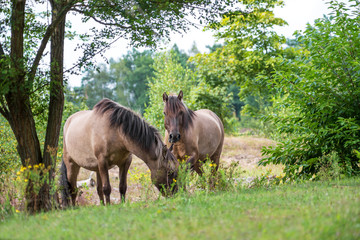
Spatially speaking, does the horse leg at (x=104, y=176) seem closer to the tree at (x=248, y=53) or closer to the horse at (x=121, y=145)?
the horse at (x=121, y=145)

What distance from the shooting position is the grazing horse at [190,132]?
25.4ft

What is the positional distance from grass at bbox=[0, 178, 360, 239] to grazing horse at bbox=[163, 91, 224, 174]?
2.09m

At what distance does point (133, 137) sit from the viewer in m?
6.93

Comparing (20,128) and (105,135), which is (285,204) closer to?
(105,135)

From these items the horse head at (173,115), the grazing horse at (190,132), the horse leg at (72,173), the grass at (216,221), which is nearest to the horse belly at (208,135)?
the grazing horse at (190,132)

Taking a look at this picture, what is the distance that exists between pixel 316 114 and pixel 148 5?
180 inches

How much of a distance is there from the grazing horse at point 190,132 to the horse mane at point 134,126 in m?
0.56

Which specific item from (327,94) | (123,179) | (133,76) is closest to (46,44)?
(123,179)

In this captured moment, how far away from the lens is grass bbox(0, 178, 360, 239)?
3.27m

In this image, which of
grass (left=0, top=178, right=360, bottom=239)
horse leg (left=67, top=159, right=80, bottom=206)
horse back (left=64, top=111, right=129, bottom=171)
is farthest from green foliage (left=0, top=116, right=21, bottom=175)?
grass (left=0, top=178, right=360, bottom=239)

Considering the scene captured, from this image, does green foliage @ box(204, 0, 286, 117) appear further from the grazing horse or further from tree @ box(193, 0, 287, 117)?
the grazing horse

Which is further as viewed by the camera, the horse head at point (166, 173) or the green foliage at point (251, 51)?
the green foliage at point (251, 51)

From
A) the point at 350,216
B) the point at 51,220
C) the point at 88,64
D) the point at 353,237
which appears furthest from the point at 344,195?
the point at 88,64

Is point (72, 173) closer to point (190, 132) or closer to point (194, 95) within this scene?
point (190, 132)
